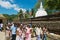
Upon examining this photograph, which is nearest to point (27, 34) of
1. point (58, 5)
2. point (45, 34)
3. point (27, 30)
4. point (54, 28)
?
point (27, 30)

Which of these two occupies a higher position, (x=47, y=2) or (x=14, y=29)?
(x=47, y=2)

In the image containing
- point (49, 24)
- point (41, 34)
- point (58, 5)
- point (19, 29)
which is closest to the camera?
point (49, 24)

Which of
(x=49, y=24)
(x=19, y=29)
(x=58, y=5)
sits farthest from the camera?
(x=58, y=5)

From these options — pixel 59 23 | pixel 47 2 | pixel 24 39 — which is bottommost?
pixel 24 39

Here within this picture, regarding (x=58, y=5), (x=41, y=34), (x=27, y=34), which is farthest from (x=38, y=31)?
(x=58, y=5)

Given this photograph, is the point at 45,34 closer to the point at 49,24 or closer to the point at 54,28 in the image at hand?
the point at 49,24

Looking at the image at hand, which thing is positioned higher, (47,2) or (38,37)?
(47,2)

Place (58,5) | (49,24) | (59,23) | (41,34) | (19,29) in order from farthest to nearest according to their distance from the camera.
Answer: (58,5) < (41,34) < (19,29) < (49,24) < (59,23)

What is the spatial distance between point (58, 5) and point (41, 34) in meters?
9.57

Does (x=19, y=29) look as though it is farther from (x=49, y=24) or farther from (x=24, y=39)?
(x=49, y=24)

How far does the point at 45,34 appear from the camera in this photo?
15.8 meters

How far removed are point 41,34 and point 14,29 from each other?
1.83 meters

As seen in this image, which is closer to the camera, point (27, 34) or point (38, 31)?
point (27, 34)

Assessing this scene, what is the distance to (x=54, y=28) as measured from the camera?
12805 mm
